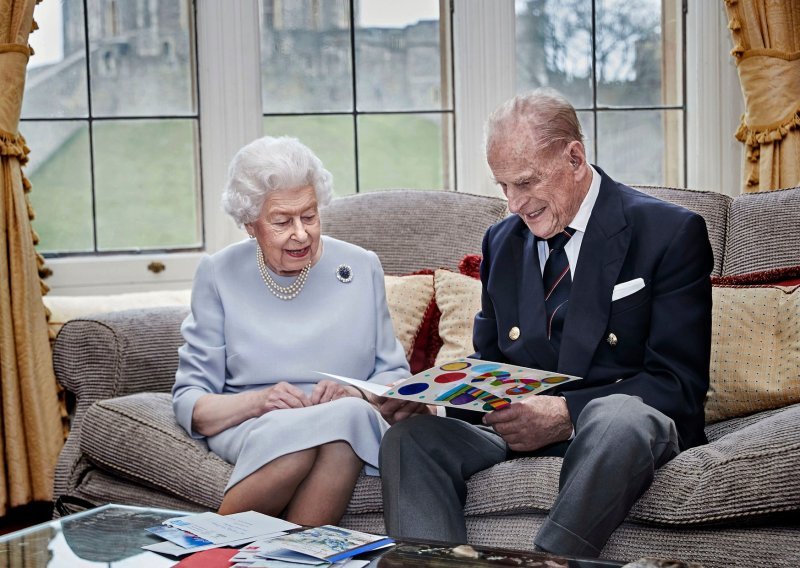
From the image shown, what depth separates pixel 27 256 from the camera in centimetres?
310

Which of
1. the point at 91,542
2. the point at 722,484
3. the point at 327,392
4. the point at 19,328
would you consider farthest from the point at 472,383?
the point at 19,328

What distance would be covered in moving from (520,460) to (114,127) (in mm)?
2180

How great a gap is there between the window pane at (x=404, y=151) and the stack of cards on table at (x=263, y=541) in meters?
2.12

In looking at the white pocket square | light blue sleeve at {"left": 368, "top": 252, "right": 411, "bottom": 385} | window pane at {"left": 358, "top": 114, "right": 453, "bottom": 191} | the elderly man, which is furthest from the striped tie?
window pane at {"left": 358, "top": 114, "right": 453, "bottom": 191}

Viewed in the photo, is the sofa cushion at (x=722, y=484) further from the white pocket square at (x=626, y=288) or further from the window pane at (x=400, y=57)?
the window pane at (x=400, y=57)

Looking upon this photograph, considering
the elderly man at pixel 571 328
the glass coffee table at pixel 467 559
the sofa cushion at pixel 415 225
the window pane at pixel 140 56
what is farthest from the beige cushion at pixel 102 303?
the glass coffee table at pixel 467 559

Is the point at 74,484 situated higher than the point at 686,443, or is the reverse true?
the point at 686,443

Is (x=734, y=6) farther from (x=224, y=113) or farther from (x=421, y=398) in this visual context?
(x=421, y=398)

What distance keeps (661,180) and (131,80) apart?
1.99m

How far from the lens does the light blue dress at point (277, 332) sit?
2.23 m

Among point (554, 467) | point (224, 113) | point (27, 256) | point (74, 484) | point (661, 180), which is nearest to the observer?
point (554, 467)

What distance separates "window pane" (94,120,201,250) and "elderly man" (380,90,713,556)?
175cm

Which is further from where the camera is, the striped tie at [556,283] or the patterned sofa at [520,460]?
the striped tie at [556,283]

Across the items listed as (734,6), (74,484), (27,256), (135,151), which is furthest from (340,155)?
(74,484)
